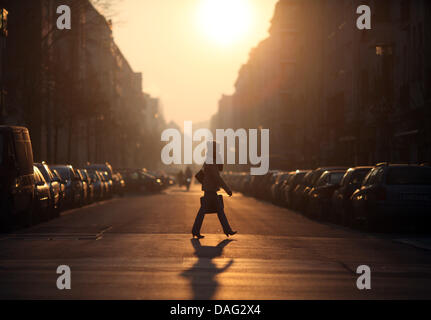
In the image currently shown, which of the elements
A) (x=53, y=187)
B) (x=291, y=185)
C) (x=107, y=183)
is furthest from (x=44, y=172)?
(x=107, y=183)

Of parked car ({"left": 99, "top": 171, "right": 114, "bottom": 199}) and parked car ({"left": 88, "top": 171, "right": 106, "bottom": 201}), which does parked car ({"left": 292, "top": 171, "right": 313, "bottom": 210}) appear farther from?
parked car ({"left": 99, "top": 171, "right": 114, "bottom": 199})

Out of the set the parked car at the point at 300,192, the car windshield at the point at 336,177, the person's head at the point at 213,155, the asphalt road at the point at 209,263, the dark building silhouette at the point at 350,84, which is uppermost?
the dark building silhouette at the point at 350,84

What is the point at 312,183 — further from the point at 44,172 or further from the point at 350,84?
the point at 350,84

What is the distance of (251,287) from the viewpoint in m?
9.27

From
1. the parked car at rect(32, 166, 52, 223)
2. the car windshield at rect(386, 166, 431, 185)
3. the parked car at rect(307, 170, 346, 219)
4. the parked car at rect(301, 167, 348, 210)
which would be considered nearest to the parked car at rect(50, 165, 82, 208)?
the parked car at rect(32, 166, 52, 223)

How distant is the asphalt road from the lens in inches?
353

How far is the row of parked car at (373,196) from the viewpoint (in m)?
18.8

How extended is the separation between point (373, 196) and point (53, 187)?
956 cm

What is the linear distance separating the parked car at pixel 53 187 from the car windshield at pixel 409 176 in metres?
9.54

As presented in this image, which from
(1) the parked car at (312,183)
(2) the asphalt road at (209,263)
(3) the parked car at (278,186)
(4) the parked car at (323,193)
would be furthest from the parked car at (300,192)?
(2) the asphalt road at (209,263)

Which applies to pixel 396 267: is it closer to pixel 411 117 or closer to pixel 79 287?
pixel 79 287

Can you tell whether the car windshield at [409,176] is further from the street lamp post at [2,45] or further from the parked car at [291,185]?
the street lamp post at [2,45]
